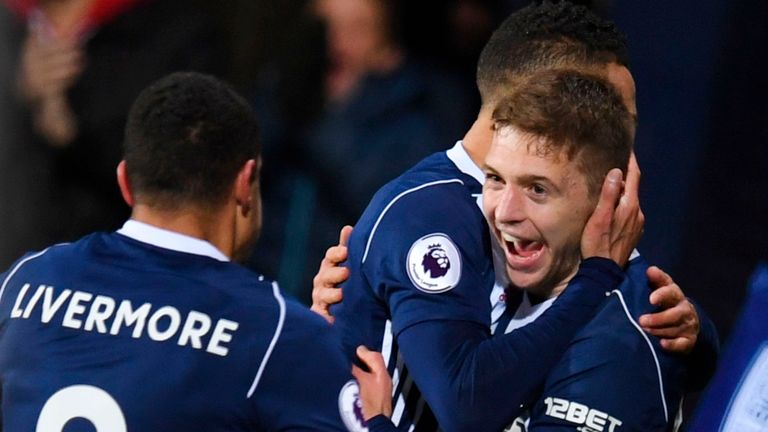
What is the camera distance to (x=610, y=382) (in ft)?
8.13

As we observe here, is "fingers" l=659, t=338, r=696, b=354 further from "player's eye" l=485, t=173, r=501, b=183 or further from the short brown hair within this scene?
"player's eye" l=485, t=173, r=501, b=183

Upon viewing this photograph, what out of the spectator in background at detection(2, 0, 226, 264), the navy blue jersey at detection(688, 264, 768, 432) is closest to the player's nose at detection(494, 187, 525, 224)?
the navy blue jersey at detection(688, 264, 768, 432)

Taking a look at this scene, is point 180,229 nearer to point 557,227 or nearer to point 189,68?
point 557,227

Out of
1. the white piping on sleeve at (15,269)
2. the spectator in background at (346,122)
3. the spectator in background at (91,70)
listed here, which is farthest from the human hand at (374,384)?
the spectator in background at (91,70)

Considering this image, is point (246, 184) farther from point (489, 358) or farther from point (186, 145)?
point (489, 358)

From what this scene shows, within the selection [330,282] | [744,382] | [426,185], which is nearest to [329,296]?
[330,282]

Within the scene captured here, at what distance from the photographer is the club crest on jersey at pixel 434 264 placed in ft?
8.41

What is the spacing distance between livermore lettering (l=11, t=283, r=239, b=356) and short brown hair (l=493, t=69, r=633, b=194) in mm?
659

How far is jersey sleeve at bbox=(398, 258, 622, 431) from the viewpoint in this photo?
8.08 ft

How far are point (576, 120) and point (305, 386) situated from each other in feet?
2.28

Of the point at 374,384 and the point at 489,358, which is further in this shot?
the point at 374,384

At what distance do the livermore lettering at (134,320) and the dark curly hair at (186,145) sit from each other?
0.23 meters

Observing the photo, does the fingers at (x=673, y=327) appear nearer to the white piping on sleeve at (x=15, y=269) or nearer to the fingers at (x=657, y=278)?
the fingers at (x=657, y=278)

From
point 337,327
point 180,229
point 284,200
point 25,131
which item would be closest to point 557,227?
point 337,327
